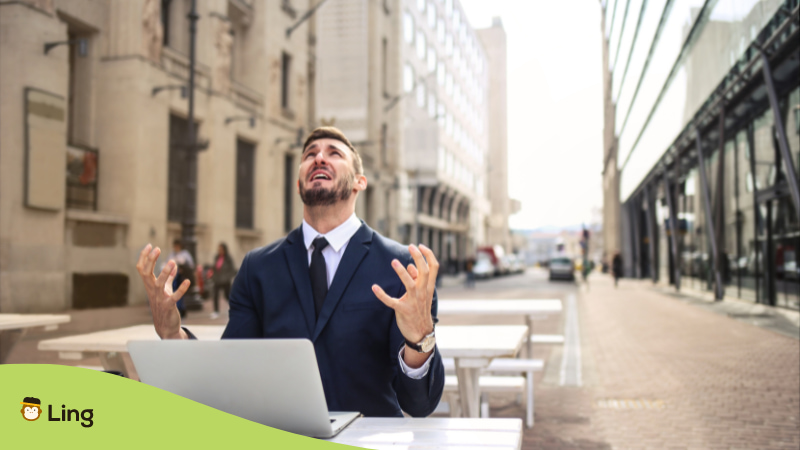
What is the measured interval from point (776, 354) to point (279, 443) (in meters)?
7.55

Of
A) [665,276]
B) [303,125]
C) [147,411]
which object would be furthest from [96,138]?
[665,276]

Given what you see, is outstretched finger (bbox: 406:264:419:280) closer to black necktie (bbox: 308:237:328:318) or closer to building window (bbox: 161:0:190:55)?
black necktie (bbox: 308:237:328:318)

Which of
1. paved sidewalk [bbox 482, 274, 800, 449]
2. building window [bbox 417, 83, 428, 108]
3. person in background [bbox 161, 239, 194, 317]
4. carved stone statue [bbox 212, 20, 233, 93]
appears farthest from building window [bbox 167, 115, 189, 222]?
building window [bbox 417, 83, 428, 108]

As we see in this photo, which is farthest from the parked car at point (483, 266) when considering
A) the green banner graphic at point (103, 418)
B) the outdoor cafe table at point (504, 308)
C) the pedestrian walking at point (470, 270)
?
the green banner graphic at point (103, 418)

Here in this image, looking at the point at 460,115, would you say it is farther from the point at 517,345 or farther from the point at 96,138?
the point at 517,345

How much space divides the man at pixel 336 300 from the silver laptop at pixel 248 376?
19.6 inches

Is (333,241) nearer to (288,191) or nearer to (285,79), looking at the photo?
(288,191)

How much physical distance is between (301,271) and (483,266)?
49775 millimetres

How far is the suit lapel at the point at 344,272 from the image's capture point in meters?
2.28

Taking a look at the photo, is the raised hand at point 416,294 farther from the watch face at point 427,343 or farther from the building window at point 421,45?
the building window at point 421,45

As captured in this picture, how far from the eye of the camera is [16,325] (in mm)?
3652

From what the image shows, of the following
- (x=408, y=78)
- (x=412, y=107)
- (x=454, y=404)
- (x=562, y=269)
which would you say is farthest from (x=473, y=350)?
(x=562, y=269)

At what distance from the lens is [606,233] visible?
181 feet

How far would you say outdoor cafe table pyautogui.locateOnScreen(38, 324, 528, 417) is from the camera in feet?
12.0
